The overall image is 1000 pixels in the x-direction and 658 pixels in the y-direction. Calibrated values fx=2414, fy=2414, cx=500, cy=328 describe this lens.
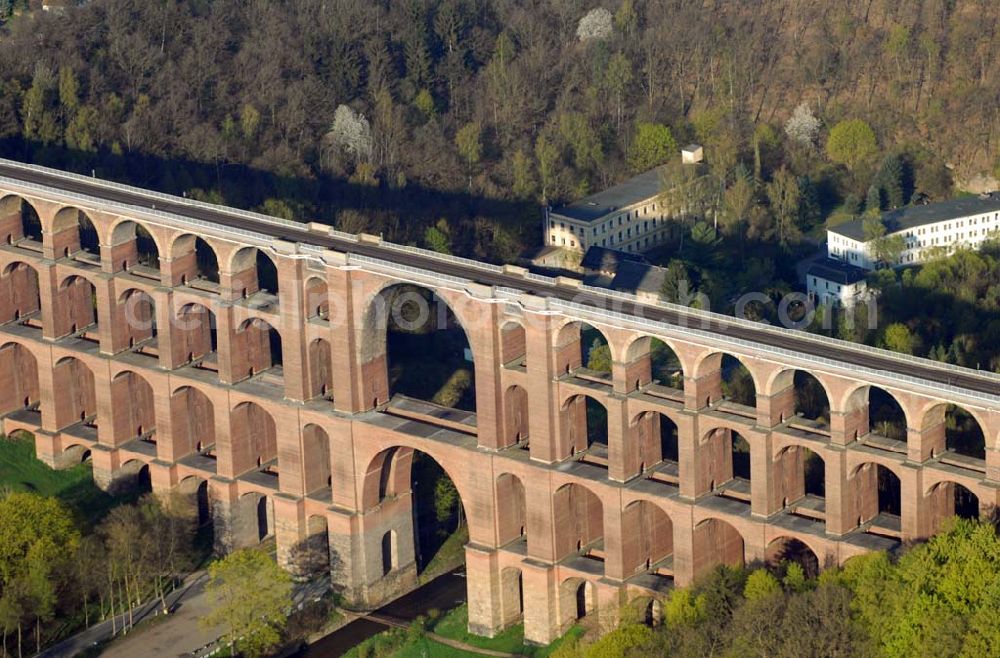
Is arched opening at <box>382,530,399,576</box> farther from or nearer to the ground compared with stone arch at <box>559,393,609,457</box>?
nearer to the ground

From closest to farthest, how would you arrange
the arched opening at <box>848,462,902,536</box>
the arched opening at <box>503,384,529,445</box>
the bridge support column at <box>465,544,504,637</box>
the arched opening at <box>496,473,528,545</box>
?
the arched opening at <box>848,462,902,536</box> → the arched opening at <box>503,384,529,445</box> → the arched opening at <box>496,473,528,545</box> → the bridge support column at <box>465,544,504,637</box>

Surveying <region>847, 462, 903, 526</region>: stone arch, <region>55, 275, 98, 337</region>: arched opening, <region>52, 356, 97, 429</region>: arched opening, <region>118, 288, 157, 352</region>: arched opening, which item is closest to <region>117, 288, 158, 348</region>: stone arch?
<region>118, 288, 157, 352</region>: arched opening

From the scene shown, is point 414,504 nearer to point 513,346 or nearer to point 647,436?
point 513,346

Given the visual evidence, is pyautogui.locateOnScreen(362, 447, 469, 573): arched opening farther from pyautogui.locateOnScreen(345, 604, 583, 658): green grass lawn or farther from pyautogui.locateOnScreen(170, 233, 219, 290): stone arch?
pyautogui.locateOnScreen(170, 233, 219, 290): stone arch

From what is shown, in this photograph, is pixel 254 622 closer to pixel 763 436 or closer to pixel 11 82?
pixel 763 436

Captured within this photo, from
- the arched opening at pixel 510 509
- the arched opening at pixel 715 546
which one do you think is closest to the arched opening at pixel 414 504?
the arched opening at pixel 510 509

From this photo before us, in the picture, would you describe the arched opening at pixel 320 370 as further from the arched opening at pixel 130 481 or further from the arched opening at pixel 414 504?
the arched opening at pixel 130 481
